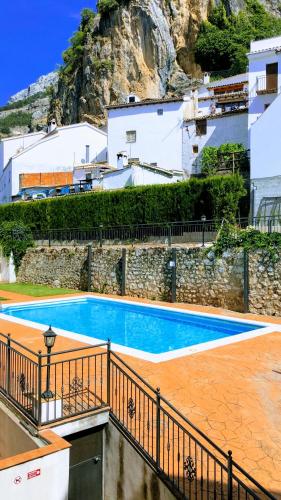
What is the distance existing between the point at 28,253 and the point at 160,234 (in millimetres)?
10058

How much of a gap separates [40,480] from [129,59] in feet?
164

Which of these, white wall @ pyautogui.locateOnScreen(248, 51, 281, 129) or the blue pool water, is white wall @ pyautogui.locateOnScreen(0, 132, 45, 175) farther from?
the blue pool water

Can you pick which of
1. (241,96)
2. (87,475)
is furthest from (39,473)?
(241,96)

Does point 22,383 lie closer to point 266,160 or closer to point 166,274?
point 166,274

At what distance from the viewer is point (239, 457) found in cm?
555

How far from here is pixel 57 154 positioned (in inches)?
1634

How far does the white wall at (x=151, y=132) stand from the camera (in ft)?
114

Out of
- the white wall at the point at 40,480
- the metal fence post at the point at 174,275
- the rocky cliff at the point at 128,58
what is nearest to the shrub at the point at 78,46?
the rocky cliff at the point at 128,58

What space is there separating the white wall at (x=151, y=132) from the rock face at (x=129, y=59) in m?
12.2

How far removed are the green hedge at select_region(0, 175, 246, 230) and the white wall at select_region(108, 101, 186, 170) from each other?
11174 mm

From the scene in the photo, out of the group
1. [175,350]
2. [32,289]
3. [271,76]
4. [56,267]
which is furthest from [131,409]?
[271,76]

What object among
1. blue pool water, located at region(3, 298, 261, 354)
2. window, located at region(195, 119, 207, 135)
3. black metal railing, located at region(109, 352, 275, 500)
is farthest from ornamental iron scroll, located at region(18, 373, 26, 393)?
window, located at region(195, 119, 207, 135)

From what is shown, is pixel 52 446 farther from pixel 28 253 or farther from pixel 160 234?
pixel 28 253

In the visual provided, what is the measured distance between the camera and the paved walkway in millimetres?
5750
